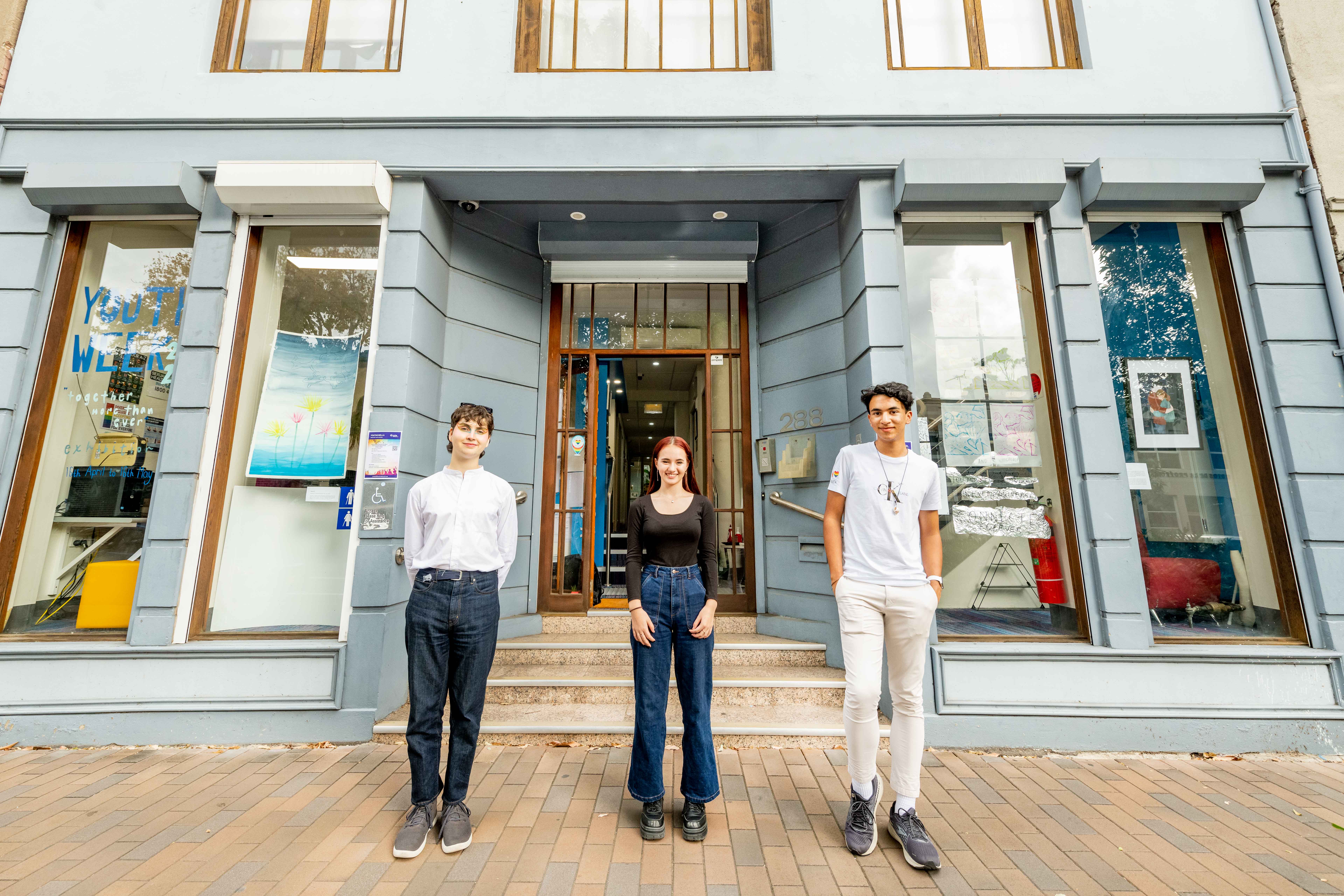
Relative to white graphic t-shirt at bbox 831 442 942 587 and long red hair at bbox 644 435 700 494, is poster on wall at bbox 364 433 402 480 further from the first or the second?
white graphic t-shirt at bbox 831 442 942 587

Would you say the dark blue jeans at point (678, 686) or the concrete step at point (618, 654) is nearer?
the dark blue jeans at point (678, 686)

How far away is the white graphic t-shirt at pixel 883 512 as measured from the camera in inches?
98.4

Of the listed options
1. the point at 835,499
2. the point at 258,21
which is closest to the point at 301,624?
the point at 835,499

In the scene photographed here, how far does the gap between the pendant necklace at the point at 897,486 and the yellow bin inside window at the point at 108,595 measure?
5030mm

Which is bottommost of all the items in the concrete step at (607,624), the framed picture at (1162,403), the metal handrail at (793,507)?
the concrete step at (607,624)

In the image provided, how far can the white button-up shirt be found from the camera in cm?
255

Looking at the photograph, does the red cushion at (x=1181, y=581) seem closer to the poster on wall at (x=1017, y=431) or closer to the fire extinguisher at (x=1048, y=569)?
the fire extinguisher at (x=1048, y=569)

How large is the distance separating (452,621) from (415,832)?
3.00 feet

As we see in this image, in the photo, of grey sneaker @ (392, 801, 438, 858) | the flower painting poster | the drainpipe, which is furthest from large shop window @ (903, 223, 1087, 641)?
the flower painting poster

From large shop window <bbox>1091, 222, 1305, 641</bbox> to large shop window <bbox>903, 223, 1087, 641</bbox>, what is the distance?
53 cm

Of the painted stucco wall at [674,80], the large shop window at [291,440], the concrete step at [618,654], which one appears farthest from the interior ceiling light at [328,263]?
the concrete step at [618,654]

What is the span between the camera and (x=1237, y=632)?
150 inches

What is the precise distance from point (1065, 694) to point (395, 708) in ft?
14.6

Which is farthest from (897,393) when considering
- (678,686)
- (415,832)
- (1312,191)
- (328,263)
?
(328,263)
